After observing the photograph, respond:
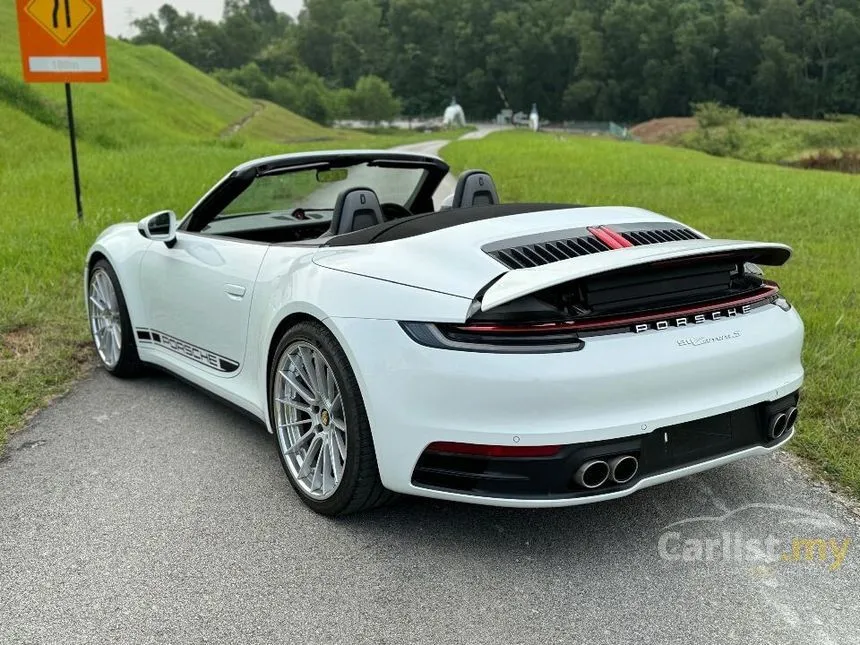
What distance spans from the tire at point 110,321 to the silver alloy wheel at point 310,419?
1.88 m

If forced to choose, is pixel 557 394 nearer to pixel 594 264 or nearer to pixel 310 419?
pixel 594 264

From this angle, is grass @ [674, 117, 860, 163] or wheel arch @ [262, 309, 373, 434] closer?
wheel arch @ [262, 309, 373, 434]

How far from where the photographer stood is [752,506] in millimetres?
3281

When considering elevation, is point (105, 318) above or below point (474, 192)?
below

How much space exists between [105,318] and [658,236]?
354 cm

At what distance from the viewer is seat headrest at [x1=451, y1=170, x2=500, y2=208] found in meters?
4.15

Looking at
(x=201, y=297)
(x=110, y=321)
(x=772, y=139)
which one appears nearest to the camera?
Answer: (x=201, y=297)

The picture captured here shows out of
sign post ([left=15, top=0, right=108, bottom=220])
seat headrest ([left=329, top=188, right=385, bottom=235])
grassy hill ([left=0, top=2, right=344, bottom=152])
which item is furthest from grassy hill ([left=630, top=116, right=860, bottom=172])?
seat headrest ([left=329, top=188, right=385, bottom=235])

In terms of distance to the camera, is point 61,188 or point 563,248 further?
point 61,188

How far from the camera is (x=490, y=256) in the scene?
9.66 ft

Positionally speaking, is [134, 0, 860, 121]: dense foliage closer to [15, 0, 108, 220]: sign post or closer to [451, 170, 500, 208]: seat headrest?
[15, 0, 108, 220]: sign post

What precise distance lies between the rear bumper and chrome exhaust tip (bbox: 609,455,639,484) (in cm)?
3

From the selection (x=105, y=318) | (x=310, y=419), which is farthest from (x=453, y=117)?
(x=310, y=419)

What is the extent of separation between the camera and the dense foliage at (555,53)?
111688mm
